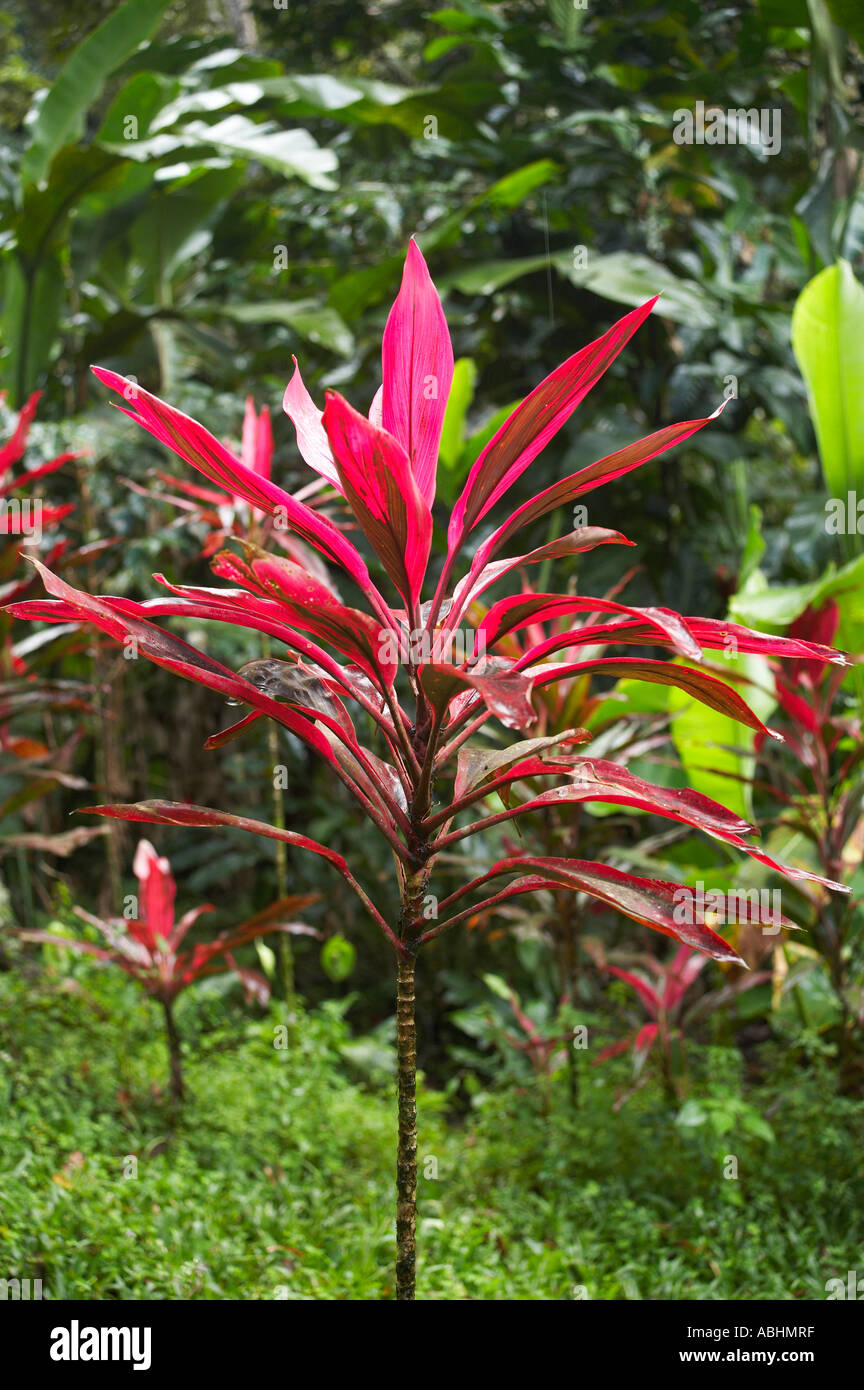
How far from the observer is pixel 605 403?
11.3 feet

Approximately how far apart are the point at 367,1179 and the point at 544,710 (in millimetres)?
988

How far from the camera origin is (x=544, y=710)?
1989 millimetres

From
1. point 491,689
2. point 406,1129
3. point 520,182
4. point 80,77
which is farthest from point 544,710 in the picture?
point 80,77

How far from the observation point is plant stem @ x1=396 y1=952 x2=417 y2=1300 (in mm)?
992

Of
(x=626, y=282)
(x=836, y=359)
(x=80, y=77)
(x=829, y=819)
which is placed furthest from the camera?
(x=80, y=77)

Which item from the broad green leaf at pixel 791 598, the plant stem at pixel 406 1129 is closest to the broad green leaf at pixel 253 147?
the broad green leaf at pixel 791 598

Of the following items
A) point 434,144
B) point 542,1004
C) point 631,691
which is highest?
point 434,144

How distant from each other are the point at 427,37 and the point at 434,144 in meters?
1.55

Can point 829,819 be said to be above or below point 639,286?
below

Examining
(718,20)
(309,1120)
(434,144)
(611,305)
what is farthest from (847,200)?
(309,1120)

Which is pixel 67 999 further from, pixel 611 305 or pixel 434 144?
pixel 434 144

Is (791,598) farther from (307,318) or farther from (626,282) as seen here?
(307,318)

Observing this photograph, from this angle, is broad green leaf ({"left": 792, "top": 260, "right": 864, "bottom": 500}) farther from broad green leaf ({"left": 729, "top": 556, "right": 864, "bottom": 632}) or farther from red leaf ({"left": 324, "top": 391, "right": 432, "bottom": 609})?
red leaf ({"left": 324, "top": 391, "right": 432, "bottom": 609})
